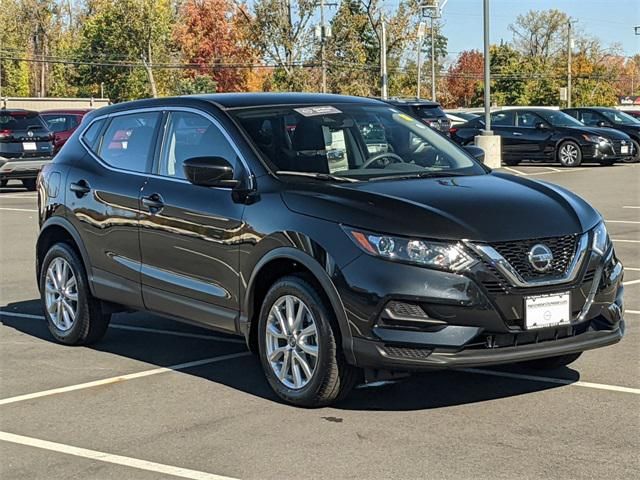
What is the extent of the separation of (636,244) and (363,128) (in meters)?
6.71

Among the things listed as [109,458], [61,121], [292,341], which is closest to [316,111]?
[292,341]

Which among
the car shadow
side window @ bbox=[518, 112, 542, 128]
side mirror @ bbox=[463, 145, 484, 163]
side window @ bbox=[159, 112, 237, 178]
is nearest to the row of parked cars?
side window @ bbox=[518, 112, 542, 128]

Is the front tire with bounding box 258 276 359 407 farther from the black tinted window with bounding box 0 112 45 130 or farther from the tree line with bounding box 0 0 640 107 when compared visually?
the tree line with bounding box 0 0 640 107

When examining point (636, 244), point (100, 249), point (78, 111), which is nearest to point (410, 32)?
point (78, 111)

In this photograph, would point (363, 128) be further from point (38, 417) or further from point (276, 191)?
point (38, 417)

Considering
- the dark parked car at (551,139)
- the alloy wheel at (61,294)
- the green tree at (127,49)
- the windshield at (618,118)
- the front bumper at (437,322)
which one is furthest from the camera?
the green tree at (127,49)

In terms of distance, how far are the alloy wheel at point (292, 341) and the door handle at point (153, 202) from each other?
1.27m

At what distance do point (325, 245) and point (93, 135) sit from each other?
3039mm

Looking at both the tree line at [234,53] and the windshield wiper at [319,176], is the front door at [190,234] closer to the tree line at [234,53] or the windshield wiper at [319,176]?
the windshield wiper at [319,176]

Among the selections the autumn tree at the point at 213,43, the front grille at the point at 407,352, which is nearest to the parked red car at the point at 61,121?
the front grille at the point at 407,352

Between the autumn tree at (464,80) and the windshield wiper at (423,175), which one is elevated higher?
the autumn tree at (464,80)

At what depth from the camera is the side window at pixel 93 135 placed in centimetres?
772

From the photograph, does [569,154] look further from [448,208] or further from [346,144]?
[448,208]

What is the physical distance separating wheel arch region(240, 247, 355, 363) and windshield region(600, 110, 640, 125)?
85.7 feet
